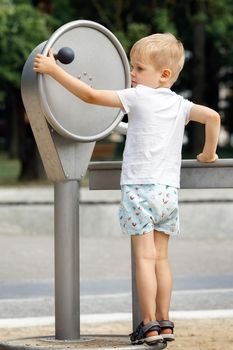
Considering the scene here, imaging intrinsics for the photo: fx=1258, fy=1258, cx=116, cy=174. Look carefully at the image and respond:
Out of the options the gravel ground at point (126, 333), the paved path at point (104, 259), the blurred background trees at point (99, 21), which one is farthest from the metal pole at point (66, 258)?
the blurred background trees at point (99, 21)

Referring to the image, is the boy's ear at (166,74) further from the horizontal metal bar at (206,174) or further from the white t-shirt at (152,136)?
the horizontal metal bar at (206,174)

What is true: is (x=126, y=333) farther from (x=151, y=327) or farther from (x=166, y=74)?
(x=166, y=74)

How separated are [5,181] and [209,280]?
56.2 ft

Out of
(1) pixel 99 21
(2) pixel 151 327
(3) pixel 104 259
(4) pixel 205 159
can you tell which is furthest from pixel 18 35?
(2) pixel 151 327

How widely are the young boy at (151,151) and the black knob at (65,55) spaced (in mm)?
37

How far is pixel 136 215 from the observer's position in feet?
16.1

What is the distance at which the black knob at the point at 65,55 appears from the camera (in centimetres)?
489

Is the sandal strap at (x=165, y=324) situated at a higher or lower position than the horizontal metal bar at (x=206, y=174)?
lower

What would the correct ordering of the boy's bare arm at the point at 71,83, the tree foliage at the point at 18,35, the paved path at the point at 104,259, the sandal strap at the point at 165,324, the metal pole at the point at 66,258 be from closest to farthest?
the boy's bare arm at the point at 71,83
the sandal strap at the point at 165,324
the metal pole at the point at 66,258
the paved path at the point at 104,259
the tree foliage at the point at 18,35

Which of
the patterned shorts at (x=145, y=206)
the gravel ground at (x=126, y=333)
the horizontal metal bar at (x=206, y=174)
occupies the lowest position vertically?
the gravel ground at (x=126, y=333)

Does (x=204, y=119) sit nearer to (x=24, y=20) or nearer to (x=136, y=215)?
(x=136, y=215)

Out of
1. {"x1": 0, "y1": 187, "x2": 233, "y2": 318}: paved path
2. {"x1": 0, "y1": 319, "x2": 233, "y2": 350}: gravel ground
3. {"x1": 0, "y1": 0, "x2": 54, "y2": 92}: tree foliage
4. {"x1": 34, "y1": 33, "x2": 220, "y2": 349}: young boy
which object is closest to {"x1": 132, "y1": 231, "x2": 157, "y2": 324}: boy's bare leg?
{"x1": 34, "y1": 33, "x2": 220, "y2": 349}: young boy

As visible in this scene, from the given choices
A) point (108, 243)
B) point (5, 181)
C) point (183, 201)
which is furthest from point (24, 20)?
point (108, 243)

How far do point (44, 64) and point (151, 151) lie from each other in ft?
1.76
